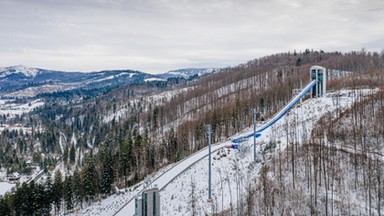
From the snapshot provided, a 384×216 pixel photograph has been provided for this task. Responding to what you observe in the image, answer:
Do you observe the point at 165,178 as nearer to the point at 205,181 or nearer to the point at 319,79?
the point at 205,181

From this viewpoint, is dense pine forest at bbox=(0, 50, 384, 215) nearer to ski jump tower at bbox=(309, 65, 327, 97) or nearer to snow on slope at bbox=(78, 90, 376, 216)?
snow on slope at bbox=(78, 90, 376, 216)

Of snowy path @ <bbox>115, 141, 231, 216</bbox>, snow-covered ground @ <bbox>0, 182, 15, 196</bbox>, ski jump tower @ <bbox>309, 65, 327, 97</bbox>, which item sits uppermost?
ski jump tower @ <bbox>309, 65, 327, 97</bbox>

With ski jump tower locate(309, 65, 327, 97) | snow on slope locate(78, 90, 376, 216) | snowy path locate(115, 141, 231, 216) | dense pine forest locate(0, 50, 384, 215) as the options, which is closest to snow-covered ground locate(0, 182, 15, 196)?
dense pine forest locate(0, 50, 384, 215)

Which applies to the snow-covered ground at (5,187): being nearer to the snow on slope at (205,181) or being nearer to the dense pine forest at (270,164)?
the dense pine forest at (270,164)

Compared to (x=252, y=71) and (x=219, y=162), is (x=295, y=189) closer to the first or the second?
(x=219, y=162)

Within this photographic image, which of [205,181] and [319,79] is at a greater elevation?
[319,79]

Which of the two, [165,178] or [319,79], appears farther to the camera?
[319,79]

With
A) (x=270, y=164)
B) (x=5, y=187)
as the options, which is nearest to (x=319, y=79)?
(x=270, y=164)

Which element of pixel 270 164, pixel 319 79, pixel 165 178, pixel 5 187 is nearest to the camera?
pixel 270 164

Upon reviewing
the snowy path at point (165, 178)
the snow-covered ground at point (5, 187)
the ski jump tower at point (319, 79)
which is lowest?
the snow-covered ground at point (5, 187)

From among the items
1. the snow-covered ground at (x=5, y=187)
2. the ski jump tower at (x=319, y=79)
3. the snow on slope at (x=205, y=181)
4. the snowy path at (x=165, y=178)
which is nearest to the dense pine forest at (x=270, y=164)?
the snow on slope at (x=205, y=181)

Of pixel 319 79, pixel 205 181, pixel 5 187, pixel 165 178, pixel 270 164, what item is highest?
pixel 319 79
